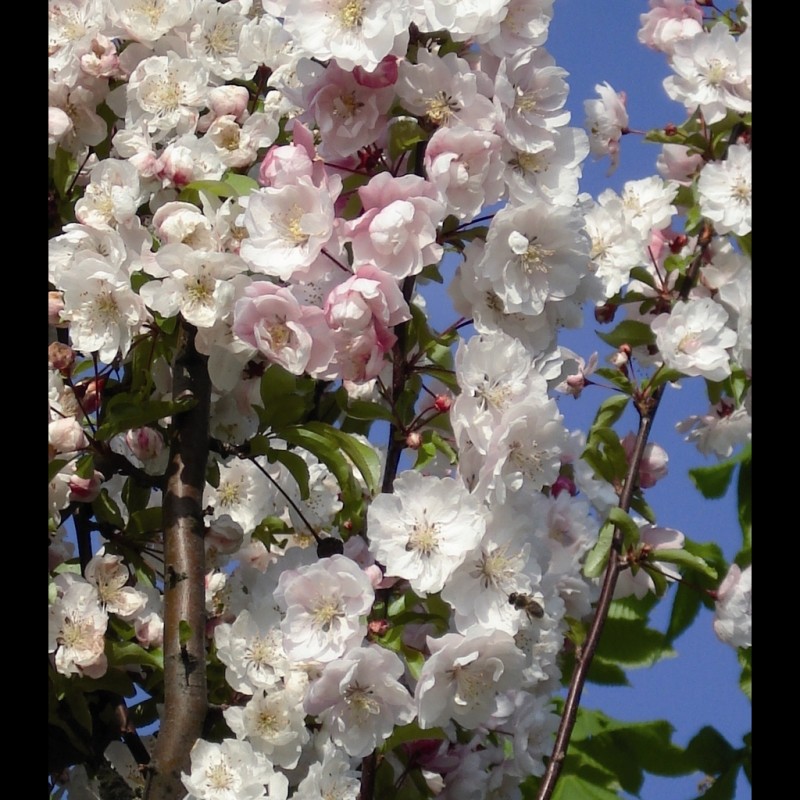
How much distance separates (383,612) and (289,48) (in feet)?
3.42

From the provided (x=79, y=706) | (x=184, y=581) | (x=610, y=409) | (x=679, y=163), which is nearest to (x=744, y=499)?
(x=610, y=409)

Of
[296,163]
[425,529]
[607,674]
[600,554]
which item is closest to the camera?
[425,529]

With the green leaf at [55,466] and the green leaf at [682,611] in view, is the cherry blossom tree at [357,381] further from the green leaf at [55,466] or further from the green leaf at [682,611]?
the green leaf at [682,611]

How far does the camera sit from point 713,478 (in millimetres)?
2512

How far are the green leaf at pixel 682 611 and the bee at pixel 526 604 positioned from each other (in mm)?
933

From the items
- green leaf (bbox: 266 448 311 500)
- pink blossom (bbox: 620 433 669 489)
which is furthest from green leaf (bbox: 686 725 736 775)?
green leaf (bbox: 266 448 311 500)

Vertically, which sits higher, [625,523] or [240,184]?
[240,184]

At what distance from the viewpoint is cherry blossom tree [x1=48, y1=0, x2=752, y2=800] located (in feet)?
5.04

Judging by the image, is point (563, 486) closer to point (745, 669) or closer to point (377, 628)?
point (745, 669)

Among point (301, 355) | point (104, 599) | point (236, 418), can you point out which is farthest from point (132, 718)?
point (301, 355)

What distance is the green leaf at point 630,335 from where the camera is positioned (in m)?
2.10

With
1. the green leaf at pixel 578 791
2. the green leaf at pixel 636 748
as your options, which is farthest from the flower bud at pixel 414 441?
the green leaf at pixel 636 748

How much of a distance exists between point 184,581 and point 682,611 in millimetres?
1139
